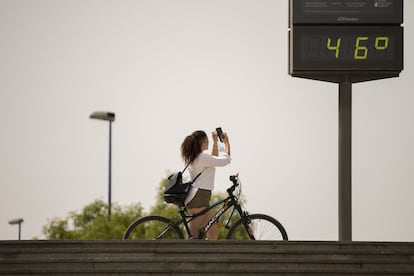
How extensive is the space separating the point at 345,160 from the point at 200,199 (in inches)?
126

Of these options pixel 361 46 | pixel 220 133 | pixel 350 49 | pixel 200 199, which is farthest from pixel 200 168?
pixel 361 46

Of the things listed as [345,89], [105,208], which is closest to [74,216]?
[105,208]

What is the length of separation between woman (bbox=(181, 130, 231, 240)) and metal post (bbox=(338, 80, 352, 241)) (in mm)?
2737

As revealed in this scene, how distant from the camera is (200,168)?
14328 millimetres

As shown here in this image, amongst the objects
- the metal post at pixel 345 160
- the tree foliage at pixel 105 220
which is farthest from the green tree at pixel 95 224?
the metal post at pixel 345 160

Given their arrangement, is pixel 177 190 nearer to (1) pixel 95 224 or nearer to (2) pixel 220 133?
(2) pixel 220 133

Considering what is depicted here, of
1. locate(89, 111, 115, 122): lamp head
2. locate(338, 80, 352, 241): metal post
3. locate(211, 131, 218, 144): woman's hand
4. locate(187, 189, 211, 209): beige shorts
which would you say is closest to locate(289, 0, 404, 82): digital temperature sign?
locate(338, 80, 352, 241): metal post

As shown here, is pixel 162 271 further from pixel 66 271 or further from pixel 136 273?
pixel 66 271

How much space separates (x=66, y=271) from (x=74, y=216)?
64.1 m

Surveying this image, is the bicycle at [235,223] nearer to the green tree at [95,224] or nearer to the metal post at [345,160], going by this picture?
the metal post at [345,160]

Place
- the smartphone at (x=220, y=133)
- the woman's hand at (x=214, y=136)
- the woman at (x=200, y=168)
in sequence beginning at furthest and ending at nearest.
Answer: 1. the woman's hand at (x=214, y=136)
2. the smartphone at (x=220, y=133)
3. the woman at (x=200, y=168)

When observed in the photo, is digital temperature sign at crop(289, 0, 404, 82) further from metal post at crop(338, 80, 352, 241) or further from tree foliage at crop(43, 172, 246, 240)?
tree foliage at crop(43, 172, 246, 240)

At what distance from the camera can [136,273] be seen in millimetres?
11617

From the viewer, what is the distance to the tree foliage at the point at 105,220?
60.4 meters
